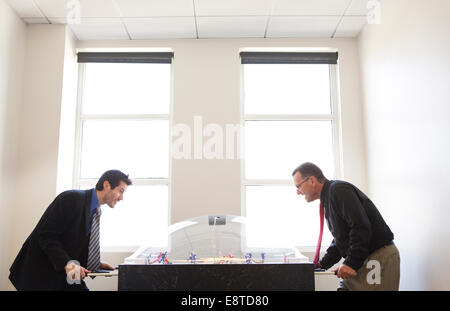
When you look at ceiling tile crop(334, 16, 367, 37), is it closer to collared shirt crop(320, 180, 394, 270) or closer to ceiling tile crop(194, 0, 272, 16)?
ceiling tile crop(194, 0, 272, 16)

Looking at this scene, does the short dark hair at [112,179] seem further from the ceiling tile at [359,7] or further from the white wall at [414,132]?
the ceiling tile at [359,7]

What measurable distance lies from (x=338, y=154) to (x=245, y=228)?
148 cm

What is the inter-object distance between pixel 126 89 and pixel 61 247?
201cm

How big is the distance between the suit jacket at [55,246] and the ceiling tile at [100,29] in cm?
181

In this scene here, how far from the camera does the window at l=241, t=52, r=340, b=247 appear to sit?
3688 mm

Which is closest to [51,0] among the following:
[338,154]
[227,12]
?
[227,12]

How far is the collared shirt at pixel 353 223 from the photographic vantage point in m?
2.14

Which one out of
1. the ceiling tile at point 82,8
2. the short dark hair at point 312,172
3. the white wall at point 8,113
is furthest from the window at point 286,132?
the white wall at point 8,113

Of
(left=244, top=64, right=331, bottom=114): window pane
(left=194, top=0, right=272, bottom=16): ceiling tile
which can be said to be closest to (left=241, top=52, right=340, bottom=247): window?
(left=244, top=64, right=331, bottom=114): window pane

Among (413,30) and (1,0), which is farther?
(1,0)

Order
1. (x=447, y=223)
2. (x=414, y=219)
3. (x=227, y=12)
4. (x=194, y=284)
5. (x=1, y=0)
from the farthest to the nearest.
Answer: (x=227, y=12)
(x=1, y=0)
(x=414, y=219)
(x=447, y=223)
(x=194, y=284)

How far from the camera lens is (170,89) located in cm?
382

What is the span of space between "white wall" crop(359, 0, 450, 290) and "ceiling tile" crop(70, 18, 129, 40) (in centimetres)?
227

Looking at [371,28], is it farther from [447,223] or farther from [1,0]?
[1,0]
